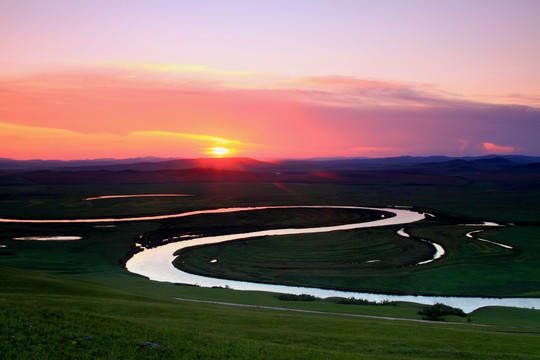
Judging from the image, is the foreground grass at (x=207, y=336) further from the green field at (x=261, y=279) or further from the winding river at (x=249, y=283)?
the winding river at (x=249, y=283)

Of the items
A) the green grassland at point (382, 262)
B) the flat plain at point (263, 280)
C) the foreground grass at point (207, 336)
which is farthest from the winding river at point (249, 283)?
the foreground grass at point (207, 336)

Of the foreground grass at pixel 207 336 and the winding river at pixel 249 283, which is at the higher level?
the foreground grass at pixel 207 336

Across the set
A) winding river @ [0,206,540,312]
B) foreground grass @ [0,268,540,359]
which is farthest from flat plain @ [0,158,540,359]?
winding river @ [0,206,540,312]

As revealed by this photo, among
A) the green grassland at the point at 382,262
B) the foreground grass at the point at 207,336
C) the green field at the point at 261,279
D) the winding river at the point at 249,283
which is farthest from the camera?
the green grassland at the point at 382,262

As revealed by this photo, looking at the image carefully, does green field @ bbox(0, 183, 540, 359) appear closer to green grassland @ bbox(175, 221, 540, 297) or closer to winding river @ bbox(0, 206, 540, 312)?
green grassland @ bbox(175, 221, 540, 297)

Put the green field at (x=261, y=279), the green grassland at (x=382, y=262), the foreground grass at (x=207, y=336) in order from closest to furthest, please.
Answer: the foreground grass at (x=207, y=336) < the green field at (x=261, y=279) < the green grassland at (x=382, y=262)

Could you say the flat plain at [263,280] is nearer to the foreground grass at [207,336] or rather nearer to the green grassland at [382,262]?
the foreground grass at [207,336]

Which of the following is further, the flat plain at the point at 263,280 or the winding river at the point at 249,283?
the winding river at the point at 249,283
